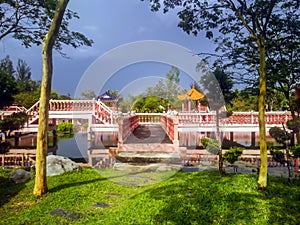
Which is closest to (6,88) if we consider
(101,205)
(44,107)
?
(44,107)

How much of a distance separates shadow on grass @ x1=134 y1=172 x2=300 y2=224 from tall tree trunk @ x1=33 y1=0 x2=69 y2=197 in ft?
7.24

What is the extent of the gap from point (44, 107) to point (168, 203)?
10.3 feet

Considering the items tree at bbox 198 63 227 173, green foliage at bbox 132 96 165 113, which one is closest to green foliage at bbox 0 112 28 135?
tree at bbox 198 63 227 173

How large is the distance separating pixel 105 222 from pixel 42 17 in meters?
7.92

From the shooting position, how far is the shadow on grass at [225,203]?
345 cm

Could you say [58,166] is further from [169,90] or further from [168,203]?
[169,90]

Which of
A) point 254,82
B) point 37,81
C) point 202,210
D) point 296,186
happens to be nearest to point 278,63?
point 254,82

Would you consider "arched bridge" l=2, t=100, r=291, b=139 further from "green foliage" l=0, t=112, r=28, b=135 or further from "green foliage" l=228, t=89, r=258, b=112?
"green foliage" l=0, t=112, r=28, b=135

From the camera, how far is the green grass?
3.54 m

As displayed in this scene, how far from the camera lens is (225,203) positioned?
395 centimetres

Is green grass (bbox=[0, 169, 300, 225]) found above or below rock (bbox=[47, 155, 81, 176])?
below

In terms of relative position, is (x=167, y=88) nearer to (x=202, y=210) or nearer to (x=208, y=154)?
Answer: (x=208, y=154)

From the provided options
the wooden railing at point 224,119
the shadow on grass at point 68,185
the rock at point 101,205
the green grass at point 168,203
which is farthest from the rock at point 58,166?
the wooden railing at point 224,119

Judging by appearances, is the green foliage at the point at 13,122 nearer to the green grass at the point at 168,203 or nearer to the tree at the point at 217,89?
the green grass at the point at 168,203
